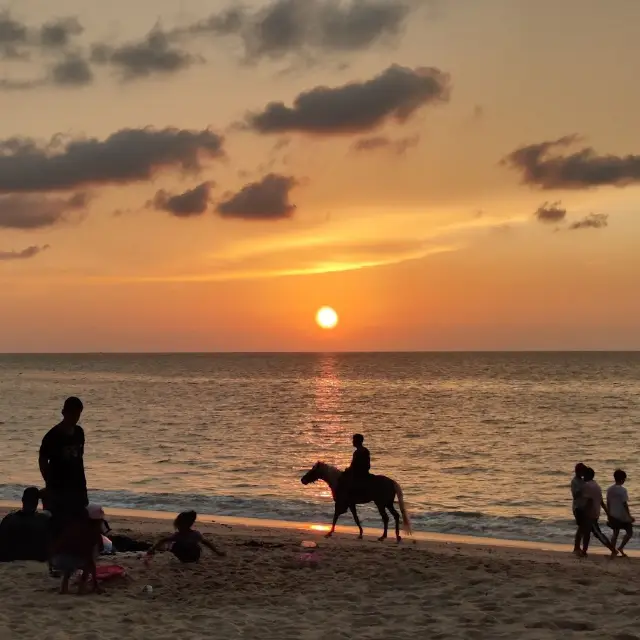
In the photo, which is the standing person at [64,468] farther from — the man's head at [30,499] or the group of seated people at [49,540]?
the man's head at [30,499]

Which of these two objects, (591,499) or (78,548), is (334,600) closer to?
(78,548)

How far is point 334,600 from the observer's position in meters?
10.3

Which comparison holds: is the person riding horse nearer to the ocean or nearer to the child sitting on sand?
the ocean

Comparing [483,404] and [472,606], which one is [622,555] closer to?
[472,606]

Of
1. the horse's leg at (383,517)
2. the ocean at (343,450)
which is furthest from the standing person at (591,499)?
the horse's leg at (383,517)

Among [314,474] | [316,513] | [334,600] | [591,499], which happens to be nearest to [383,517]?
[314,474]

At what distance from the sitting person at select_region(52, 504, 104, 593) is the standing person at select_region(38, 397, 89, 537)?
0.19 metres

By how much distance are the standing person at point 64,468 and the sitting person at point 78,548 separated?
0.19m

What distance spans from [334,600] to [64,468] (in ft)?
13.0

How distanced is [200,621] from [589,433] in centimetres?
4647

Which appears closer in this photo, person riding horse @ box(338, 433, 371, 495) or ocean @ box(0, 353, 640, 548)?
person riding horse @ box(338, 433, 371, 495)

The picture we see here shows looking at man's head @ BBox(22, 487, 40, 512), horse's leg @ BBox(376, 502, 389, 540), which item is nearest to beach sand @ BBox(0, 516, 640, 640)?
man's head @ BBox(22, 487, 40, 512)

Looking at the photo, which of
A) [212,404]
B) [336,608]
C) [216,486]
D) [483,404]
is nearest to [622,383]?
[483,404]

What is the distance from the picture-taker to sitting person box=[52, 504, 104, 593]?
Answer: 9.99 metres
